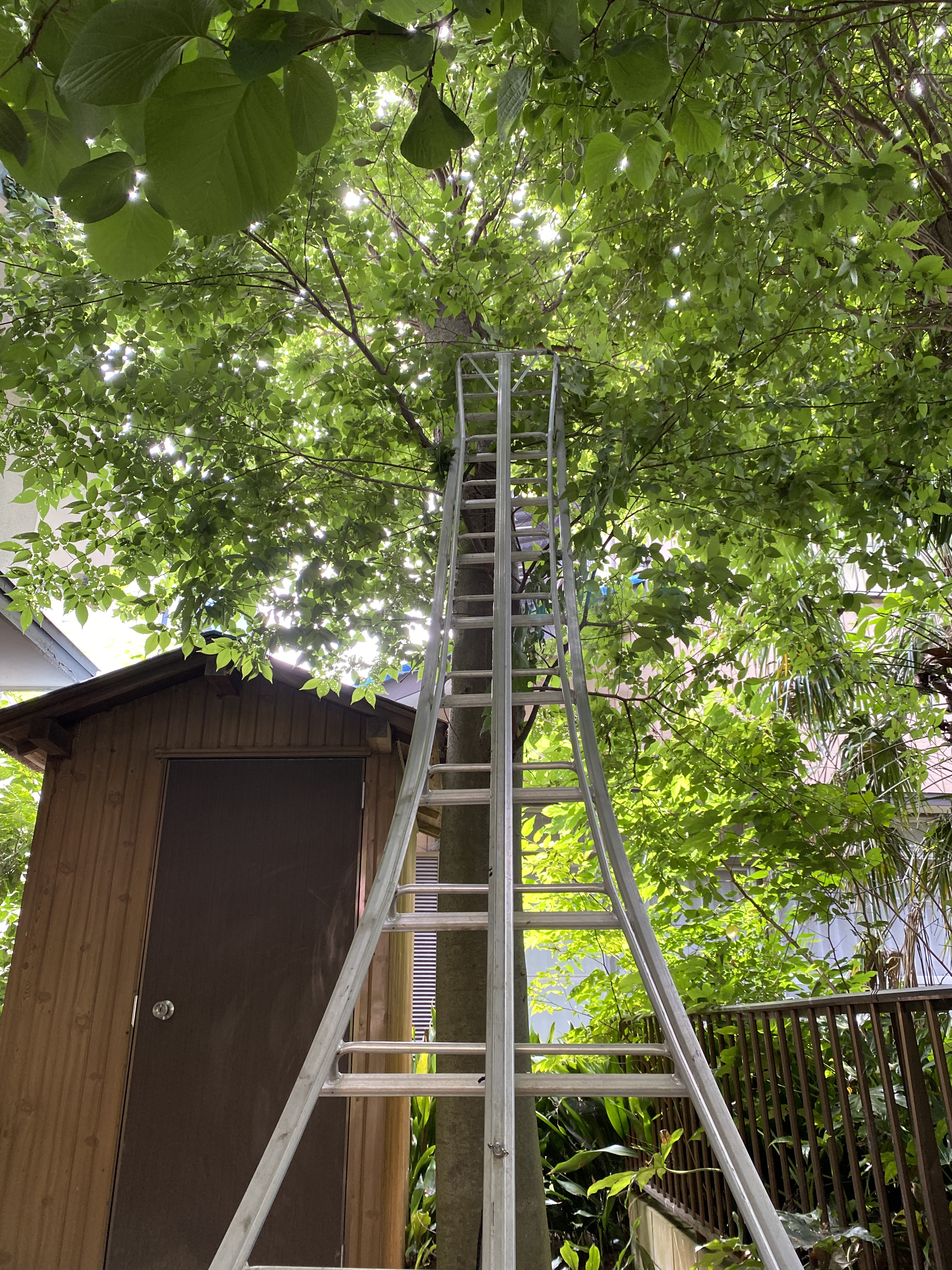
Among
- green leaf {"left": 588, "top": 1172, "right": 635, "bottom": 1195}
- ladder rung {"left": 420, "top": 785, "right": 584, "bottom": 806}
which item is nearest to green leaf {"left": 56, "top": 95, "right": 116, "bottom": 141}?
ladder rung {"left": 420, "top": 785, "right": 584, "bottom": 806}

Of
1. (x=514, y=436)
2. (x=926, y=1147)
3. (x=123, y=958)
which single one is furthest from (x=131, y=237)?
(x=123, y=958)

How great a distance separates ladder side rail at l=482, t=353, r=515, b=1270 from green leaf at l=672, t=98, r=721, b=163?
1547 mm

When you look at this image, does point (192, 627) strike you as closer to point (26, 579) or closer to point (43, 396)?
point (26, 579)

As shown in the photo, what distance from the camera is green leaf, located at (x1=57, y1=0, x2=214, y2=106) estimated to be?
0.63m

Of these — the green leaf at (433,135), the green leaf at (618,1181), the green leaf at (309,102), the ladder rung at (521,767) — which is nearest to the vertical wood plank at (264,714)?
the ladder rung at (521,767)

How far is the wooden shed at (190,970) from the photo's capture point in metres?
4.22

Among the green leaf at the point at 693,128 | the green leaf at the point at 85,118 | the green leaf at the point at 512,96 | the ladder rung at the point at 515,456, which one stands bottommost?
the green leaf at the point at 85,118

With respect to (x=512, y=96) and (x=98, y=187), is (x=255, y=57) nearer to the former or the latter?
(x=98, y=187)

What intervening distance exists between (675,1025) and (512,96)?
5.60ft

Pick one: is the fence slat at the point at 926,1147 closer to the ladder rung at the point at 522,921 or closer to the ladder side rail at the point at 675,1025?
the ladder side rail at the point at 675,1025

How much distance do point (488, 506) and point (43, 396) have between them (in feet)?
6.57

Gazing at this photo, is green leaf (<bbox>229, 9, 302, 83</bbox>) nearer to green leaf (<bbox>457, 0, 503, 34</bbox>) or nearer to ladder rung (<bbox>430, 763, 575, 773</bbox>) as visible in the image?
green leaf (<bbox>457, 0, 503, 34</bbox>)

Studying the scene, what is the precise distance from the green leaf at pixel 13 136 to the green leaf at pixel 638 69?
0.61m

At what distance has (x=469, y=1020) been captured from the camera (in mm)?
3340
